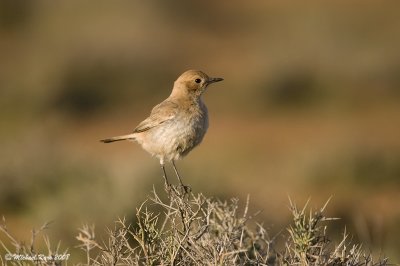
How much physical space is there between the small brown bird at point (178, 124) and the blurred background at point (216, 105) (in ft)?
4.37

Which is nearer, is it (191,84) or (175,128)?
(175,128)

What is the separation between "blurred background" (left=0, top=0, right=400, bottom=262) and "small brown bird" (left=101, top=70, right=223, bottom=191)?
1.33 m

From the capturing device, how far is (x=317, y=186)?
596 inches

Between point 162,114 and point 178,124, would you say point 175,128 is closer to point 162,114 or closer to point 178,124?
point 178,124

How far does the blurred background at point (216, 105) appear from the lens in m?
11.5

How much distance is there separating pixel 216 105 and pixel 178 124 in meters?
17.1

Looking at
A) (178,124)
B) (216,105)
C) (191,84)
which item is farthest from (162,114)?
(216,105)

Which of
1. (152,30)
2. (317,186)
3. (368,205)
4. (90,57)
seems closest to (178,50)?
(152,30)

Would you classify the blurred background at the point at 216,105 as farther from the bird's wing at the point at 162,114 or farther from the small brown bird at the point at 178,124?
→ the bird's wing at the point at 162,114

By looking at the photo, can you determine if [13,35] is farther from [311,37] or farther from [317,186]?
[317,186]

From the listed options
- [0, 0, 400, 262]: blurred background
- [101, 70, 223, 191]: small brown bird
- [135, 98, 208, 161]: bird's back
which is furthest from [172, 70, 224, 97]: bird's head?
[0, 0, 400, 262]: blurred background

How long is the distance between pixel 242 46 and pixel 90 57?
7.85m

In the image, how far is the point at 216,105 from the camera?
77.7 ft

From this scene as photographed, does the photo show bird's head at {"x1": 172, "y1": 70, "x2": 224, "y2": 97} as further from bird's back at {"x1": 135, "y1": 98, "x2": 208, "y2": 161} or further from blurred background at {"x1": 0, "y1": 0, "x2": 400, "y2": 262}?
blurred background at {"x1": 0, "y1": 0, "x2": 400, "y2": 262}
